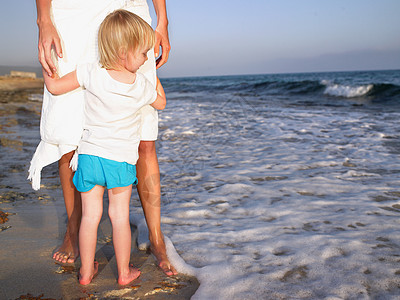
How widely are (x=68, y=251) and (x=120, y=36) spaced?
3.69 ft

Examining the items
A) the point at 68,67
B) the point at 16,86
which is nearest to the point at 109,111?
the point at 68,67

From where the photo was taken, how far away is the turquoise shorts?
149cm

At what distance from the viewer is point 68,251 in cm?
179

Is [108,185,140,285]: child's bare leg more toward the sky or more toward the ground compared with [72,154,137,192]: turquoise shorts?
more toward the ground

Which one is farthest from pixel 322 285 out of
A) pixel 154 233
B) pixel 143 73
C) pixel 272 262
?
pixel 143 73

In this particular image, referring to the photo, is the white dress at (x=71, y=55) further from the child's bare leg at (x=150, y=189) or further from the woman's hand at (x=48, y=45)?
the child's bare leg at (x=150, y=189)

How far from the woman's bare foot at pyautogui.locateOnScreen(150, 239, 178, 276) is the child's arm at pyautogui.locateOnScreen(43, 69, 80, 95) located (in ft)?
3.02

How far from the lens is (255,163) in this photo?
3.76 metres

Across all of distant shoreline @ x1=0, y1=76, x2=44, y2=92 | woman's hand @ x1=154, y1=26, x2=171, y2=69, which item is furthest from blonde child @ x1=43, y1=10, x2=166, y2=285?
distant shoreline @ x1=0, y1=76, x2=44, y2=92

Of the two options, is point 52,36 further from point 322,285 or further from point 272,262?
point 322,285

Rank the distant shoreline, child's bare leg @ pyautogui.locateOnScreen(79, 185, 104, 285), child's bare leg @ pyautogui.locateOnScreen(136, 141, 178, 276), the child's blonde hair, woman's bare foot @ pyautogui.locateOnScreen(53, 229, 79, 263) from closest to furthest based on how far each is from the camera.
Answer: the child's blonde hair
child's bare leg @ pyautogui.locateOnScreen(79, 185, 104, 285)
woman's bare foot @ pyautogui.locateOnScreen(53, 229, 79, 263)
child's bare leg @ pyautogui.locateOnScreen(136, 141, 178, 276)
the distant shoreline

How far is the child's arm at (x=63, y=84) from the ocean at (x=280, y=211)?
993 millimetres

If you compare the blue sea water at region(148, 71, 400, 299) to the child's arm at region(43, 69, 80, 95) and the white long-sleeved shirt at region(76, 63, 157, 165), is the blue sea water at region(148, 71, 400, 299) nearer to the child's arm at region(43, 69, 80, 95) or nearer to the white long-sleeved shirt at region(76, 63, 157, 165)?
the white long-sleeved shirt at region(76, 63, 157, 165)

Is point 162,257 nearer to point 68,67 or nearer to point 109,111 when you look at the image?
point 109,111
